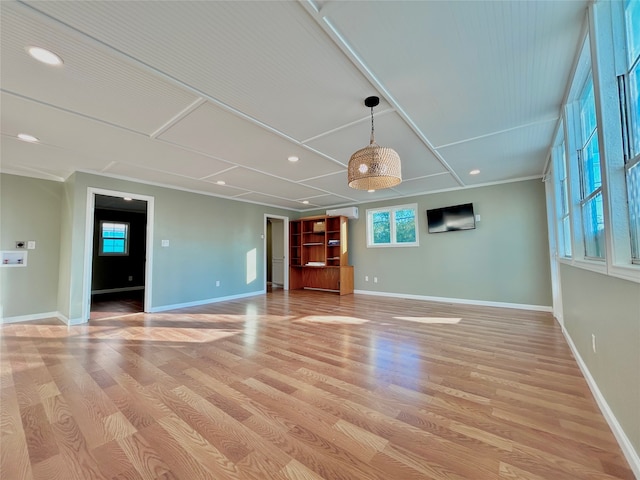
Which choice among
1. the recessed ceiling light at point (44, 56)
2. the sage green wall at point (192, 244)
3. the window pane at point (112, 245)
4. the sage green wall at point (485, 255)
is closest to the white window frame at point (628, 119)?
the recessed ceiling light at point (44, 56)

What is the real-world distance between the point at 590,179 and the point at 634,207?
981 millimetres

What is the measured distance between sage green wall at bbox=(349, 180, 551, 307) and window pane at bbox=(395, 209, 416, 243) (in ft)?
0.60

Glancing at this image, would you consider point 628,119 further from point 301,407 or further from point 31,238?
point 31,238

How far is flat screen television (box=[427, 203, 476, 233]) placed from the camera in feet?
16.5

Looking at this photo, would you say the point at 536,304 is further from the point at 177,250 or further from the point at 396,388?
the point at 177,250

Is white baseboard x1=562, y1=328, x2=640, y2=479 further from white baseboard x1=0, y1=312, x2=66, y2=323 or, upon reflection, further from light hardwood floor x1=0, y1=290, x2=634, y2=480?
white baseboard x1=0, y1=312, x2=66, y2=323

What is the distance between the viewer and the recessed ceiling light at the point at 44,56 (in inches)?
64.1

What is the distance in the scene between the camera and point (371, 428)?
1.51 m

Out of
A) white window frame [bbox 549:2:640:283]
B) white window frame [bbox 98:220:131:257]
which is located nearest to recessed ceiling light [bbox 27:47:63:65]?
white window frame [bbox 549:2:640:283]

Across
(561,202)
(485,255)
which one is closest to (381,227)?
(485,255)

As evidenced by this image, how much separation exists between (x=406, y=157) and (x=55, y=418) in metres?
4.15

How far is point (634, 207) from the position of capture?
132 cm

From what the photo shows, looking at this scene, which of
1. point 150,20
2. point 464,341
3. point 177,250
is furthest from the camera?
Result: point 177,250

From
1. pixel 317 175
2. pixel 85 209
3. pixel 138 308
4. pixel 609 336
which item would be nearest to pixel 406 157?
pixel 317 175
